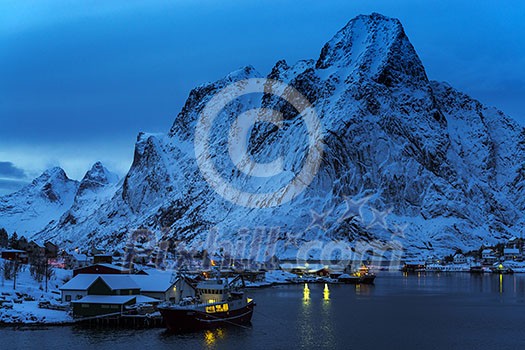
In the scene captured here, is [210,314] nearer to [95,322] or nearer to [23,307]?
[95,322]

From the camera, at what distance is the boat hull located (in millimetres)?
73688

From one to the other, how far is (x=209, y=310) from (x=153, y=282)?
1343 cm

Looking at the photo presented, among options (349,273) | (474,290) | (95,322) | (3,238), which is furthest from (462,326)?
(3,238)

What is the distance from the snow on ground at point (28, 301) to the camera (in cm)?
7500

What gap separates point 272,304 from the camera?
106000 mm

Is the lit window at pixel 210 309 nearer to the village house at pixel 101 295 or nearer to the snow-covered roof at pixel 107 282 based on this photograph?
the village house at pixel 101 295

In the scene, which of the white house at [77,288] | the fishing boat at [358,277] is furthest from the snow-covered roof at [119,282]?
the fishing boat at [358,277]

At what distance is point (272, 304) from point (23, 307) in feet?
134

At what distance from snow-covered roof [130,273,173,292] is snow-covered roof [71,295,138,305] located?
5.91 metres

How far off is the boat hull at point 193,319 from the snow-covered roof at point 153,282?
11.3 m

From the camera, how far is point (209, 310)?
76.8 metres

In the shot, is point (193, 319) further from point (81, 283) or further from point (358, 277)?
point (358, 277)

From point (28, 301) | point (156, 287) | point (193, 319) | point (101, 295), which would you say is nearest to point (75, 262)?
point (28, 301)

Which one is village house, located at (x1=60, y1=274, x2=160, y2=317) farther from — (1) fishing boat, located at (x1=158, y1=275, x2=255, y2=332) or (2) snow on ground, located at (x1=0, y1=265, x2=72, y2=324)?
(1) fishing boat, located at (x1=158, y1=275, x2=255, y2=332)
